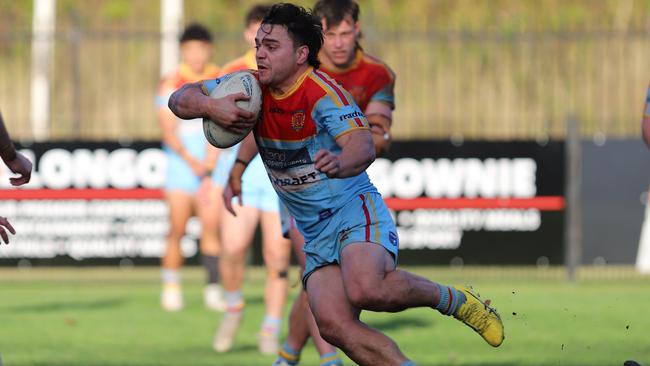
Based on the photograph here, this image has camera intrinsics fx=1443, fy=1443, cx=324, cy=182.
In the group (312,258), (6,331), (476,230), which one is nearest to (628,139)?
(476,230)

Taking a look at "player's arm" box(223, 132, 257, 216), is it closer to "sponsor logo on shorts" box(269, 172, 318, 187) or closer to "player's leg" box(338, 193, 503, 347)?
"sponsor logo on shorts" box(269, 172, 318, 187)

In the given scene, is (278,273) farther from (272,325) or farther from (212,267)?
(212,267)

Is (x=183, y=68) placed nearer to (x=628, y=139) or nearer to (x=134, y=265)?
(x=134, y=265)

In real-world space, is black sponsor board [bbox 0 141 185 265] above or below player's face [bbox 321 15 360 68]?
below

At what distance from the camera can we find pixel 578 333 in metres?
12.0

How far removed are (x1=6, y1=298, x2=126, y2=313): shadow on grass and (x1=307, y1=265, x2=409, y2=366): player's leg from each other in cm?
744

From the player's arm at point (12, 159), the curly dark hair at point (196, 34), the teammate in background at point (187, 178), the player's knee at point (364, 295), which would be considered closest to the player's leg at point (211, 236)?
the teammate in background at point (187, 178)

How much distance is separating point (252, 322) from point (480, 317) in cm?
572

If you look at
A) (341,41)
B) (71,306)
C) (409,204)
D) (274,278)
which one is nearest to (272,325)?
(274,278)

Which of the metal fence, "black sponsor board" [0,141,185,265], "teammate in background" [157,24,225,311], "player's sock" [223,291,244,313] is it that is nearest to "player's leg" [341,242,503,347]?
"player's sock" [223,291,244,313]

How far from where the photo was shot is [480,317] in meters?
7.45

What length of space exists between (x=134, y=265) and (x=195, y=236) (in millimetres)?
803

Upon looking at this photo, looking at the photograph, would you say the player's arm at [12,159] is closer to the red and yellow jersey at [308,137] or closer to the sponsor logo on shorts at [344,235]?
the red and yellow jersey at [308,137]

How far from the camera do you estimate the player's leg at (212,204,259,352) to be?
1091 cm
